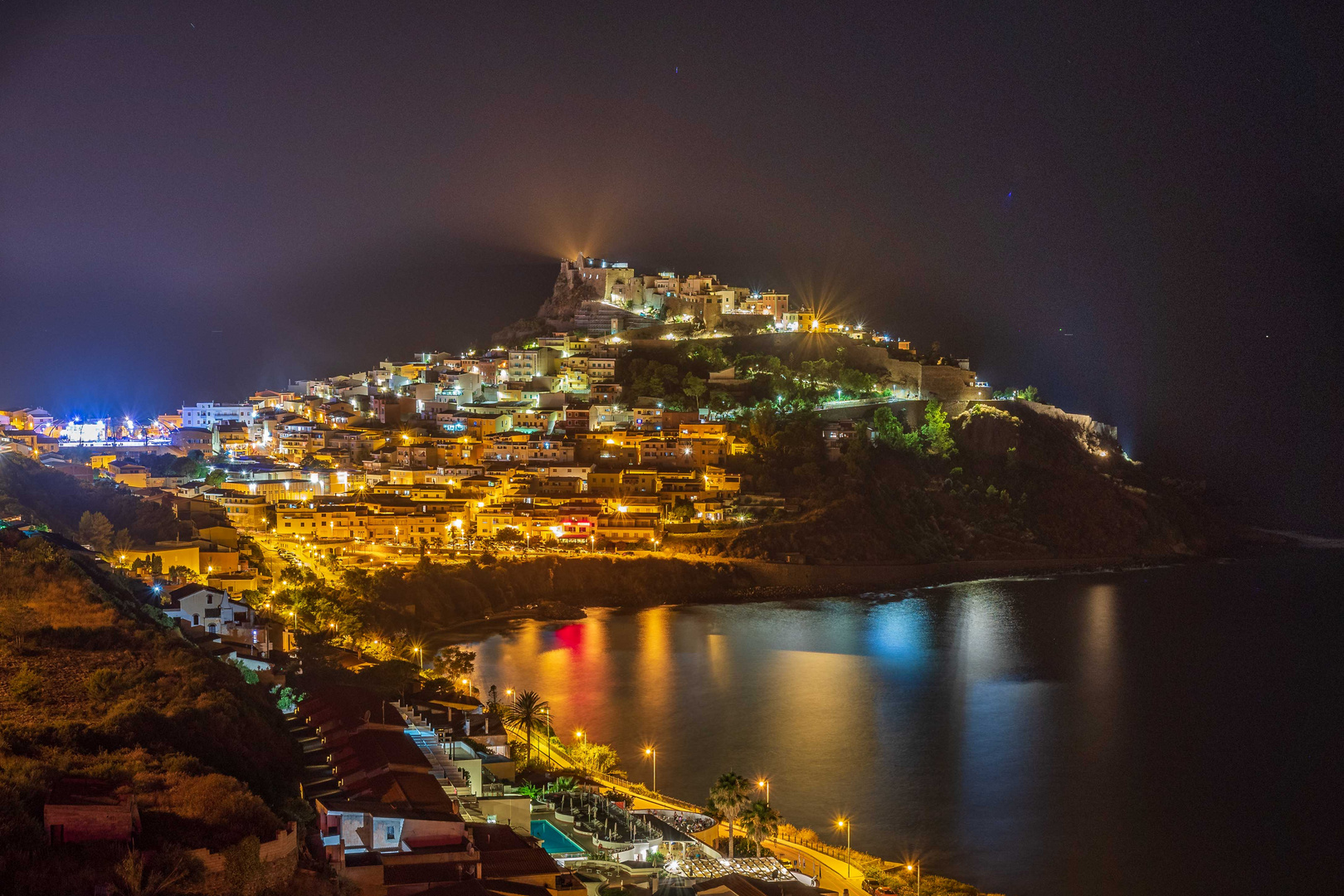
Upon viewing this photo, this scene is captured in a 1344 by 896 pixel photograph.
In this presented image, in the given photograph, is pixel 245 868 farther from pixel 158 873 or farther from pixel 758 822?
pixel 758 822

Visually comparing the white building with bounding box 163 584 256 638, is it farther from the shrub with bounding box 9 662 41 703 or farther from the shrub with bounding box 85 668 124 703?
the shrub with bounding box 9 662 41 703

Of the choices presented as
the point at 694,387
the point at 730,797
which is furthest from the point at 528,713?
the point at 694,387

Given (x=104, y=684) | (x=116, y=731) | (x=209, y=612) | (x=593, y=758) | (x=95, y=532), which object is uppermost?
(x=95, y=532)

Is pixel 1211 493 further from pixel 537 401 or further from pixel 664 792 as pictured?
pixel 664 792

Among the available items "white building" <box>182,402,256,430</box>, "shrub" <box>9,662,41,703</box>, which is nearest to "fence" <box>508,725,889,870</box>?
"shrub" <box>9,662,41,703</box>

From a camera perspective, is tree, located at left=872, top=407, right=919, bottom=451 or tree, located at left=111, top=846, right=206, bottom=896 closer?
tree, located at left=111, top=846, right=206, bottom=896

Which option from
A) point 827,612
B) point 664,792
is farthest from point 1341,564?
point 664,792
